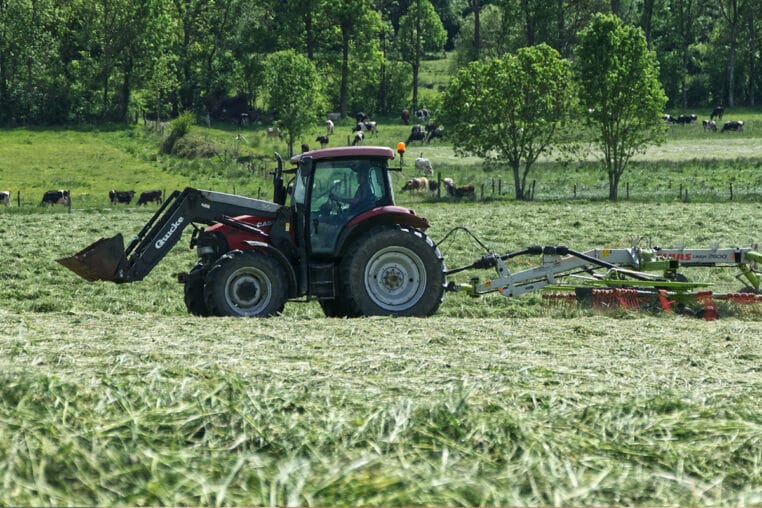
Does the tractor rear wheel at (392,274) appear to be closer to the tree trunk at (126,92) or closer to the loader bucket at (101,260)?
the loader bucket at (101,260)

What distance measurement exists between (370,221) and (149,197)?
79.2 ft

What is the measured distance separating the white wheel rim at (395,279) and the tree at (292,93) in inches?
1617

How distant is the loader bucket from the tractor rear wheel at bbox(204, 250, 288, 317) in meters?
1.08

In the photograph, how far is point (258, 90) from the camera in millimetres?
70062

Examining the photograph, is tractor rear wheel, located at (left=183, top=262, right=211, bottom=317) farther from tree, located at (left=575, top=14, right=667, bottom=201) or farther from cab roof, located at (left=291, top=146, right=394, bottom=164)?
tree, located at (left=575, top=14, right=667, bottom=201)

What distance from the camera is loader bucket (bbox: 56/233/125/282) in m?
11.7

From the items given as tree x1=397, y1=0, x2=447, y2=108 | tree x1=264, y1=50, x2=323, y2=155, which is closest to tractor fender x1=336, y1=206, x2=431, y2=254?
tree x1=264, y1=50, x2=323, y2=155

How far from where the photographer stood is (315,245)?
12086 mm

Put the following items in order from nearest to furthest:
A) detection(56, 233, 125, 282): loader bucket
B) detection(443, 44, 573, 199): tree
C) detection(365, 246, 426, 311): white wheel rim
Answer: detection(56, 233, 125, 282): loader bucket < detection(365, 246, 426, 311): white wheel rim < detection(443, 44, 573, 199): tree

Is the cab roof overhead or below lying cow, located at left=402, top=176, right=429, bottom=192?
overhead

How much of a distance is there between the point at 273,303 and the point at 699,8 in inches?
2954

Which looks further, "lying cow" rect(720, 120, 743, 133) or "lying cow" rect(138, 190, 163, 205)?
"lying cow" rect(720, 120, 743, 133)

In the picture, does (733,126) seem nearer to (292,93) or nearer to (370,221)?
(292,93)

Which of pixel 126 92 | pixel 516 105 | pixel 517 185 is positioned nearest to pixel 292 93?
pixel 516 105
